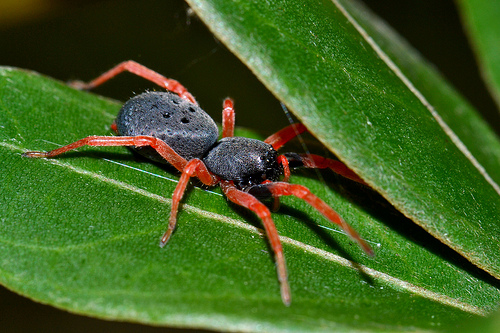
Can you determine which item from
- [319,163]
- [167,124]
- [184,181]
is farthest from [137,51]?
[319,163]

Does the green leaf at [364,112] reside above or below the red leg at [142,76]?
above

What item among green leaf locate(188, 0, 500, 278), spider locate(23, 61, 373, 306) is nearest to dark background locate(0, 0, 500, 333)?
spider locate(23, 61, 373, 306)

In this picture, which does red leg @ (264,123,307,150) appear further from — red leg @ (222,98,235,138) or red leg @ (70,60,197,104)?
red leg @ (70,60,197,104)

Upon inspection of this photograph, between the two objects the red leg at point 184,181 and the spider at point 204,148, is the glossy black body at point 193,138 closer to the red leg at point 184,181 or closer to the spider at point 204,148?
the spider at point 204,148

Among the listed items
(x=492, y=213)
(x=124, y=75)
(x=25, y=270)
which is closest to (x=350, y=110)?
(x=492, y=213)

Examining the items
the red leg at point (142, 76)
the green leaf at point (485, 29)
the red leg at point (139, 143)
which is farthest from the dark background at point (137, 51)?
the green leaf at point (485, 29)

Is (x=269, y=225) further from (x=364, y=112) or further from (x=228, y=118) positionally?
(x=228, y=118)

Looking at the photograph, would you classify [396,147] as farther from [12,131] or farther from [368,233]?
[12,131]
